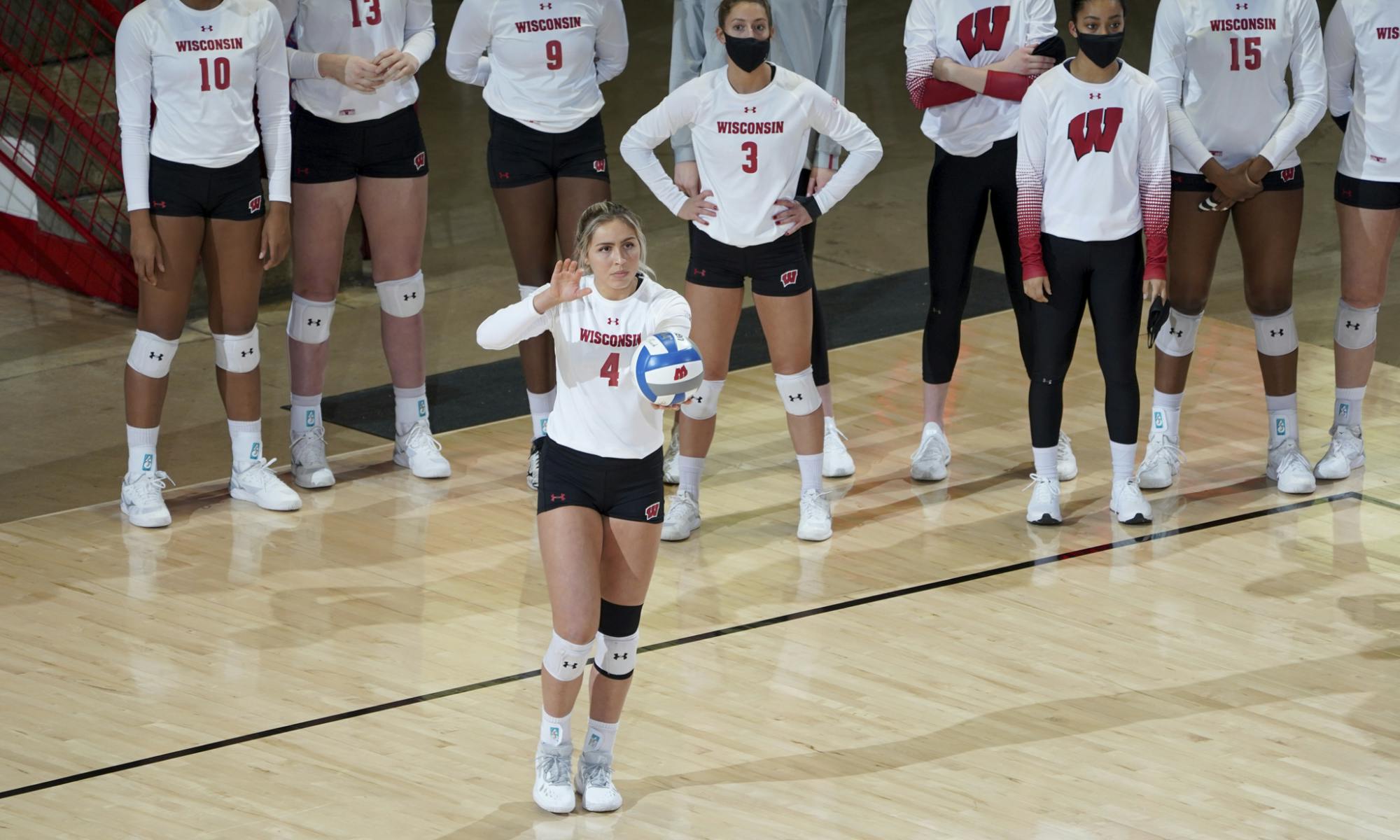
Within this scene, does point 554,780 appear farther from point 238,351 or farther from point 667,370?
point 238,351

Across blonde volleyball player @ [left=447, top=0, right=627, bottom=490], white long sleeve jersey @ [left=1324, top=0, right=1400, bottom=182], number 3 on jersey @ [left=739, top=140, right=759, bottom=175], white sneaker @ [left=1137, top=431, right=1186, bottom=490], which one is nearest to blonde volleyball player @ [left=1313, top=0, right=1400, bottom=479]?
white long sleeve jersey @ [left=1324, top=0, right=1400, bottom=182]

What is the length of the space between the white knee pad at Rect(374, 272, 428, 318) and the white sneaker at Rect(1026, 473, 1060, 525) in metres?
2.19

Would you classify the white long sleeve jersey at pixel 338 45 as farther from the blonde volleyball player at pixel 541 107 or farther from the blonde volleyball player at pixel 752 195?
the blonde volleyball player at pixel 752 195

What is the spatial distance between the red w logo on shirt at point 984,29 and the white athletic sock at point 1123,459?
134 cm

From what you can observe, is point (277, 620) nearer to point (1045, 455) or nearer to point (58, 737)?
point (58, 737)

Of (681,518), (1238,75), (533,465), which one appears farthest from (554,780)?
(1238,75)

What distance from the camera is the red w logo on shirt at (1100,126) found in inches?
223

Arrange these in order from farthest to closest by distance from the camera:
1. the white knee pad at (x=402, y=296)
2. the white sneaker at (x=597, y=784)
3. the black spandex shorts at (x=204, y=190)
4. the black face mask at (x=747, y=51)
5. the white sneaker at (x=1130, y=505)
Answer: the white knee pad at (x=402, y=296), the white sneaker at (x=1130, y=505), the black spandex shorts at (x=204, y=190), the black face mask at (x=747, y=51), the white sneaker at (x=597, y=784)

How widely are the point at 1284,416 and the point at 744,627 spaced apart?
7.29ft

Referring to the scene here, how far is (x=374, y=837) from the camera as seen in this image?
414 centimetres

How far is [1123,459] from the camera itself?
605cm

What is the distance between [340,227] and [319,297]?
0.25m

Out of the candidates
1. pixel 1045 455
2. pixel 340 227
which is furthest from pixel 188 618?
pixel 1045 455

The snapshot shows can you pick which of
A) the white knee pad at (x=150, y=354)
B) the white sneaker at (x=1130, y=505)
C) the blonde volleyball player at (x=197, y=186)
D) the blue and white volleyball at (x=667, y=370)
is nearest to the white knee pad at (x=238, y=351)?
the blonde volleyball player at (x=197, y=186)
